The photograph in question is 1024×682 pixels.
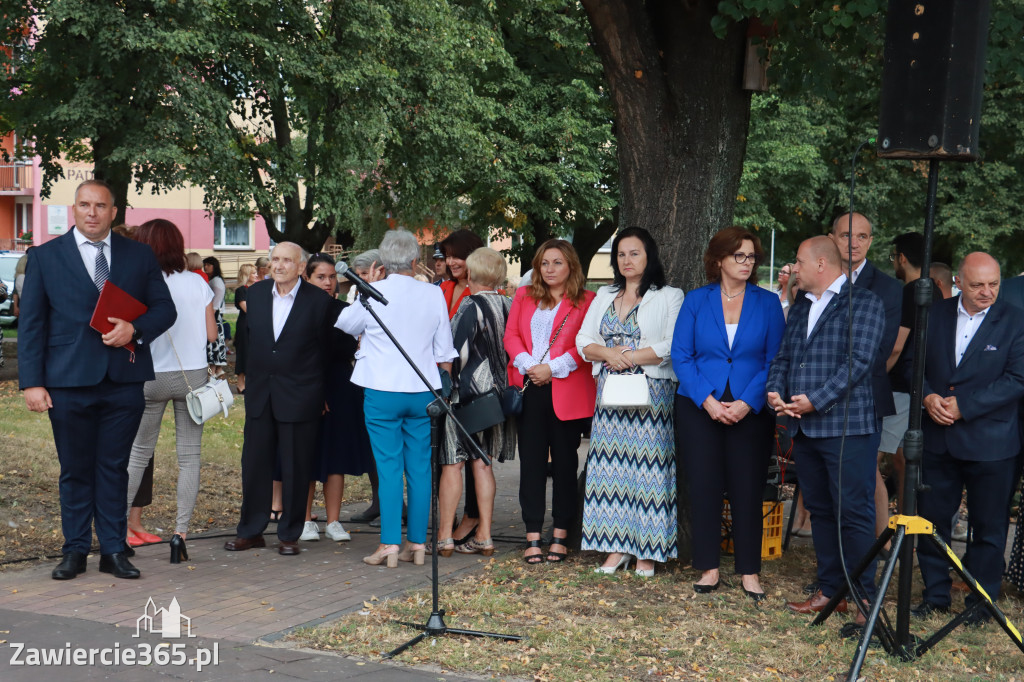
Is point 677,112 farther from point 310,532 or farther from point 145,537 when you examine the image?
point 145,537

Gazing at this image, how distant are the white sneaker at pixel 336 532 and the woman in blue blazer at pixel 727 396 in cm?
249

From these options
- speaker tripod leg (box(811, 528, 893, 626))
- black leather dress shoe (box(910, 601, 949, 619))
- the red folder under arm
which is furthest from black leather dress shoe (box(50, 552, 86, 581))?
black leather dress shoe (box(910, 601, 949, 619))

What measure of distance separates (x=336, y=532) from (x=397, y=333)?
1.68m

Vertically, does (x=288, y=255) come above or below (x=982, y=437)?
above

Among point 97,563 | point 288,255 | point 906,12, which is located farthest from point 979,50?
point 97,563

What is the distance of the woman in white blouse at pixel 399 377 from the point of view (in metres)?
6.71

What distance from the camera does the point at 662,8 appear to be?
7020 millimetres

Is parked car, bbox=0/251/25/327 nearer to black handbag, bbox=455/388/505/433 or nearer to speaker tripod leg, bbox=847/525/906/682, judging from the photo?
black handbag, bbox=455/388/505/433

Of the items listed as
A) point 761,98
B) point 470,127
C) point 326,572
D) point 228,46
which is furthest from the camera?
point 470,127

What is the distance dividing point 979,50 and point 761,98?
7613 mm

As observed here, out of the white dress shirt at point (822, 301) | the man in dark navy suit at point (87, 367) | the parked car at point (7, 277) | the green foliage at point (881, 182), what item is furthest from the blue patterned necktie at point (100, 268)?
the parked car at point (7, 277)

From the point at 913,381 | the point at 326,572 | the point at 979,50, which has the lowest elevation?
the point at 326,572

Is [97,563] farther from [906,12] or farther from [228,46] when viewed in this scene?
[228,46]

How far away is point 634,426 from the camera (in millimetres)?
6633
